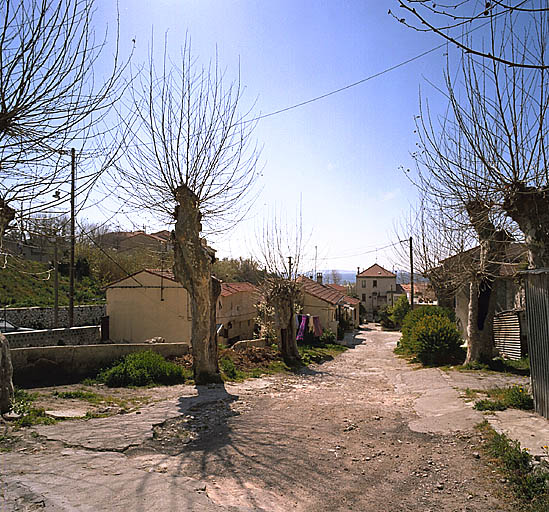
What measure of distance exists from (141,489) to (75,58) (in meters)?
4.61

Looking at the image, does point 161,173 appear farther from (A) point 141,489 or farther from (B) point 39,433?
(A) point 141,489

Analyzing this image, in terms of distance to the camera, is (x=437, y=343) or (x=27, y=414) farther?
(x=437, y=343)

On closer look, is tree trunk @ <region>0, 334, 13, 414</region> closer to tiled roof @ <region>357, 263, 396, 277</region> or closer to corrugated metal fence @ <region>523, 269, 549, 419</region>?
corrugated metal fence @ <region>523, 269, 549, 419</region>

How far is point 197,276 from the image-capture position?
10.6m

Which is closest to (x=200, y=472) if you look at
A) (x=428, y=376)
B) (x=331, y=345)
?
(x=428, y=376)

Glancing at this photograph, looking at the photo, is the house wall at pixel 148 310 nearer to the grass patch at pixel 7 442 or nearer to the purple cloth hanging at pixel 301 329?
the purple cloth hanging at pixel 301 329

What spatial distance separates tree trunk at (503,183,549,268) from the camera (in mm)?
7863

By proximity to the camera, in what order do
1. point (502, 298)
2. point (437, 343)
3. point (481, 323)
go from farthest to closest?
point (502, 298)
point (437, 343)
point (481, 323)

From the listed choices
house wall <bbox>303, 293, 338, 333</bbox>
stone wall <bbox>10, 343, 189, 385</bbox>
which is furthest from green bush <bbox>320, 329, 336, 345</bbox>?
stone wall <bbox>10, 343, 189, 385</bbox>

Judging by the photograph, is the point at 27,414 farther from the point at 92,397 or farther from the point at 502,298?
the point at 502,298

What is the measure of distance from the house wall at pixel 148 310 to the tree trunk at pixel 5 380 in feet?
40.5

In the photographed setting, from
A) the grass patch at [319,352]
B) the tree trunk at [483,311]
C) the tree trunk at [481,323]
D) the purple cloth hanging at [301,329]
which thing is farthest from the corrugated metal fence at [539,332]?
the purple cloth hanging at [301,329]

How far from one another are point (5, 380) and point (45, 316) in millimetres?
19220

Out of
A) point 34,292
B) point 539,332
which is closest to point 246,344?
point 539,332
